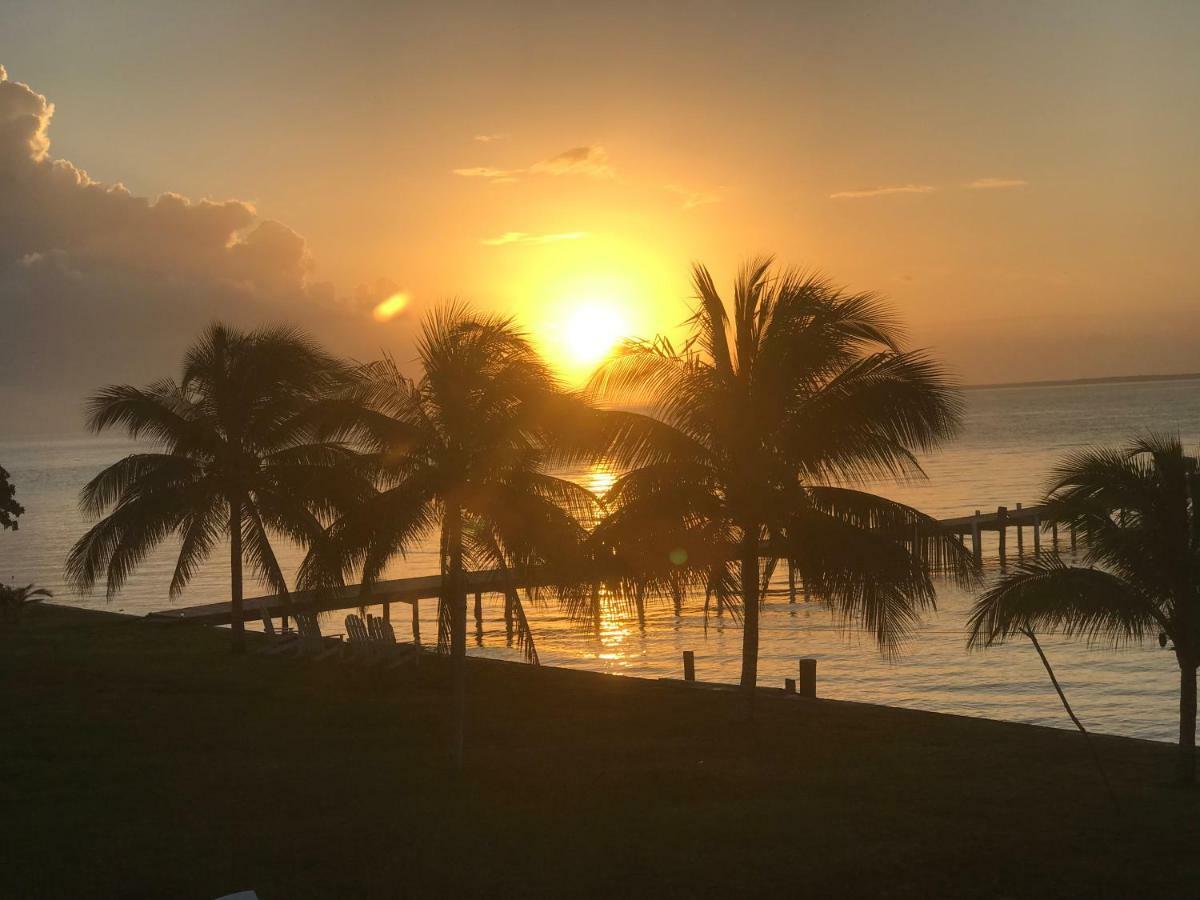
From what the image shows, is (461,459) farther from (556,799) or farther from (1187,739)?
(1187,739)

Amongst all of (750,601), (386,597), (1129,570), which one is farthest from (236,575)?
(1129,570)

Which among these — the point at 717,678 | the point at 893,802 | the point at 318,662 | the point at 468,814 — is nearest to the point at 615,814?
the point at 468,814

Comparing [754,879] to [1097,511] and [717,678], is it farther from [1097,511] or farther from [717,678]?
[717,678]

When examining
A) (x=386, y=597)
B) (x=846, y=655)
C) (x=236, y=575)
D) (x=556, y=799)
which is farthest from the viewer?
(x=386, y=597)

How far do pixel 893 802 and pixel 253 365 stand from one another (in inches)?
649

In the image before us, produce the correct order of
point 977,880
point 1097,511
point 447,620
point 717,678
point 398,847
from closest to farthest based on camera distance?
point 977,880, point 398,847, point 1097,511, point 447,620, point 717,678

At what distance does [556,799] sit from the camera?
14203 mm

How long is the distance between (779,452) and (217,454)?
13832 millimetres

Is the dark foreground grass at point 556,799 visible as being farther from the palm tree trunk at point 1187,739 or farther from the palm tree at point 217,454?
the palm tree at point 217,454

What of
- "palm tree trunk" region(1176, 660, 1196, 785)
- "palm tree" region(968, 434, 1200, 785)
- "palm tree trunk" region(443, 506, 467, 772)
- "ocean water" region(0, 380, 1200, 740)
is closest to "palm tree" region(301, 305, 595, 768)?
"palm tree trunk" region(443, 506, 467, 772)

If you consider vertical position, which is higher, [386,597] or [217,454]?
[217,454]

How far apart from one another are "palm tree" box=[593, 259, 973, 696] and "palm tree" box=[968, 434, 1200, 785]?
154 centimetres

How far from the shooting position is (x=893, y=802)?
14172mm

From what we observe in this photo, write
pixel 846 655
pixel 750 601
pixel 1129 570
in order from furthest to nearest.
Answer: pixel 846 655 < pixel 750 601 < pixel 1129 570
